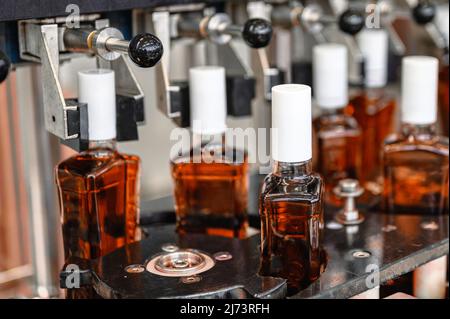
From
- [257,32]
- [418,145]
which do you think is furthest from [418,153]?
[257,32]

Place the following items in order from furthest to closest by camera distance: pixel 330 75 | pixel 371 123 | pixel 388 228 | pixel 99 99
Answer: pixel 371 123 → pixel 330 75 → pixel 388 228 → pixel 99 99

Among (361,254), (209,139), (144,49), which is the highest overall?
(144,49)

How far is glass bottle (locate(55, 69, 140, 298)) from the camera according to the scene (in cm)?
79

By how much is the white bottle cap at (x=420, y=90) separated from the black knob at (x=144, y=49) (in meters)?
0.34

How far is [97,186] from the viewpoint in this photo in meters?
0.79

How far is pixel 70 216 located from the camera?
813 millimetres

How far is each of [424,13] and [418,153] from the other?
17 cm

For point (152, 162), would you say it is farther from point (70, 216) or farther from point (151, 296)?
point (151, 296)

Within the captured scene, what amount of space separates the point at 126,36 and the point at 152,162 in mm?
316

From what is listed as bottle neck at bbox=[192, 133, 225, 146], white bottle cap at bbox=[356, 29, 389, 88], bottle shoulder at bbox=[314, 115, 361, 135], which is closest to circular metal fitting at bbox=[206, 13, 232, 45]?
bottle neck at bbox=[192, 133, 225, 146]

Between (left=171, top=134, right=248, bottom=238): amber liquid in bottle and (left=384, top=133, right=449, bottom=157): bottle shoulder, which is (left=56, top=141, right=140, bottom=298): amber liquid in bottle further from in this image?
(left=384, top=133, right=449, bottom=157): bottle shoulder

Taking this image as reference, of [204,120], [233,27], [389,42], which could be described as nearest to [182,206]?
[204,120]

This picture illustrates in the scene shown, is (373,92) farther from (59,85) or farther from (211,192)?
(59,85)
